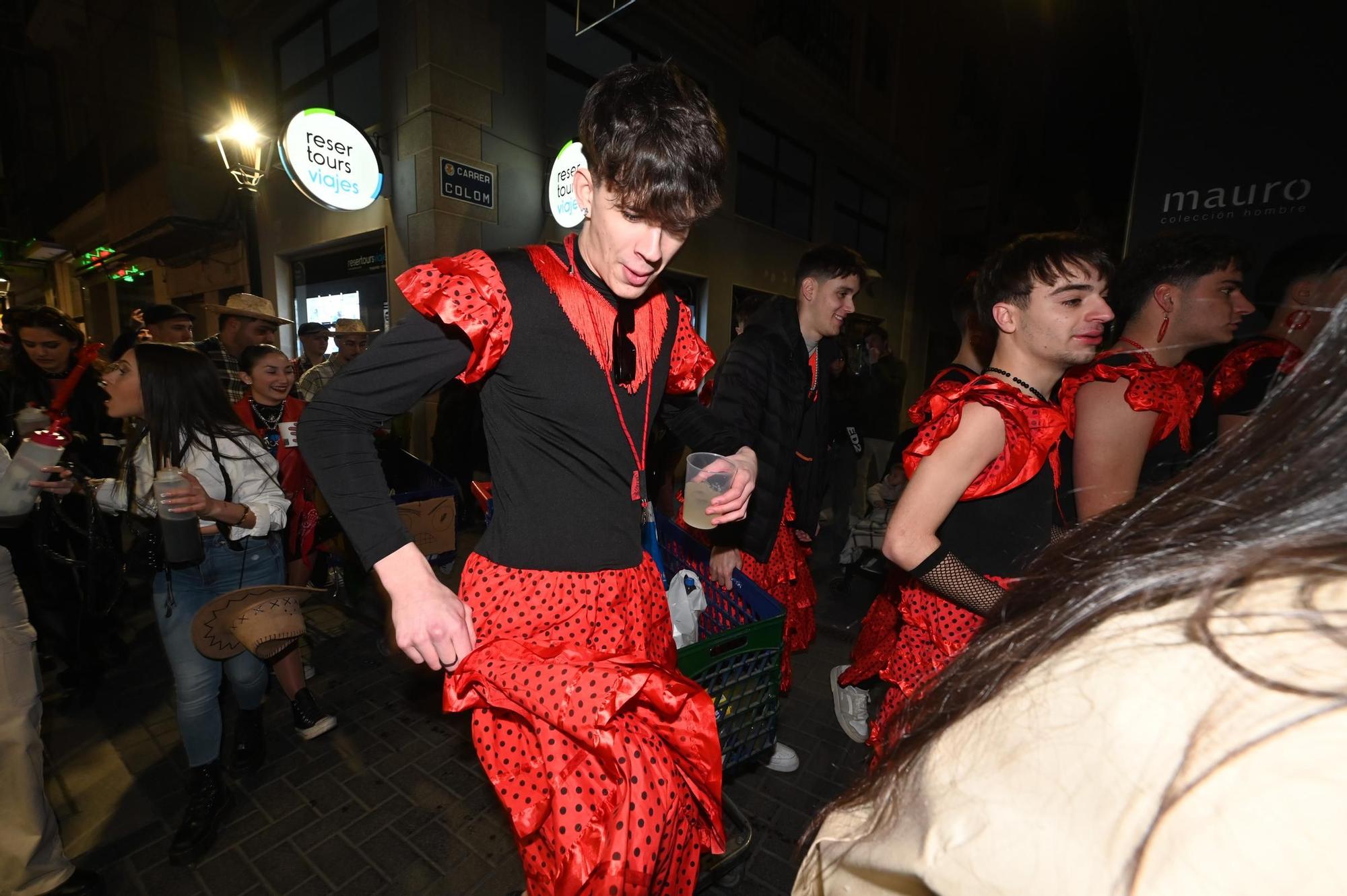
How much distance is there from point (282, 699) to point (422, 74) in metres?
6.74

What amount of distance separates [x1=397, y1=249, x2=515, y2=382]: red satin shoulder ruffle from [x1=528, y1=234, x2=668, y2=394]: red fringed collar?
13cm

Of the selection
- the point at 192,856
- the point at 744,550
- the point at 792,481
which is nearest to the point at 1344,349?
the point at 744,550

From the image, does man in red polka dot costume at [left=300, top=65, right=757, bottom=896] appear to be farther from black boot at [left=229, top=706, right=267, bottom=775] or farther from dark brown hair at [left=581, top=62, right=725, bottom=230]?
black boot at [left=229, top=706, right=267, bottom=775]

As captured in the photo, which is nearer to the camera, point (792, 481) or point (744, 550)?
point (744, 550)

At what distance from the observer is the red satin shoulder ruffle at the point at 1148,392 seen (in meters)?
1.94

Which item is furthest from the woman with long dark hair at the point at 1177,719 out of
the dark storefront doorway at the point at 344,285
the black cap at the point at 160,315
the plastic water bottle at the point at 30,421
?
the dark storefront doorway at the point at 344,285

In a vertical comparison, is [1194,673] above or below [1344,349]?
below

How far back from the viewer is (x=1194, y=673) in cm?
38

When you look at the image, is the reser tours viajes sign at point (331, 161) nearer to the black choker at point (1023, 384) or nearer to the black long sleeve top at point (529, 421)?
the black long sleeve top at point (529, 421)

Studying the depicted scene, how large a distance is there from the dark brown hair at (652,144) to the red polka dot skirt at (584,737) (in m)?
0.90

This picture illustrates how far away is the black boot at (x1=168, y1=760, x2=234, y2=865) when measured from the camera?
7.13 feet

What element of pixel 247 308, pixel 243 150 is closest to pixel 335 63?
pixel 243 150

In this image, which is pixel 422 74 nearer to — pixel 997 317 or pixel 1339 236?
pixel 997 317

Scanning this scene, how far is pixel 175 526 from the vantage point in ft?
6.89
